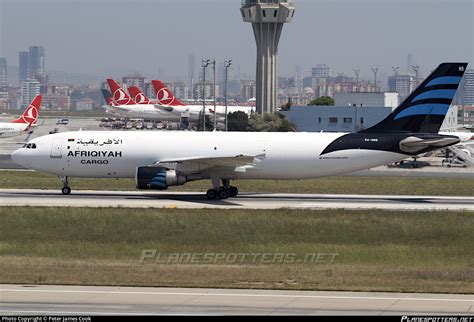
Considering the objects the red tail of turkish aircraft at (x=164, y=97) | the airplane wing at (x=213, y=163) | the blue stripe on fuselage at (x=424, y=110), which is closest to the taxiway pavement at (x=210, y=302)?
the airplane wing at (x=213, y=163)

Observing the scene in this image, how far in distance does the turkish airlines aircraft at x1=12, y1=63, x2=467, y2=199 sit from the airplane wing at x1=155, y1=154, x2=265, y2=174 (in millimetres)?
55

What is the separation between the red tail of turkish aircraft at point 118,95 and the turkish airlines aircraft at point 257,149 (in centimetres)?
12461

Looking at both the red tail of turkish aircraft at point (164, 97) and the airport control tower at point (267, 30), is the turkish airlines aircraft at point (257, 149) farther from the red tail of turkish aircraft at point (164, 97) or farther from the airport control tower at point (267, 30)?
the red tail of turkish aircraft at point (164, 97)

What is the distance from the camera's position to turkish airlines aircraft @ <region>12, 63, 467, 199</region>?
53969mm

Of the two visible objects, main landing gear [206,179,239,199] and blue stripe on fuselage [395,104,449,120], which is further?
blue stripe on fuselage [395,104,449,120]

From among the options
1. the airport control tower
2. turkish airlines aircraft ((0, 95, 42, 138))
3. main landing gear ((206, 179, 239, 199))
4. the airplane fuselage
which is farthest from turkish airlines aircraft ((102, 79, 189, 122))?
main landing gear ((206, 179, 239, 199))

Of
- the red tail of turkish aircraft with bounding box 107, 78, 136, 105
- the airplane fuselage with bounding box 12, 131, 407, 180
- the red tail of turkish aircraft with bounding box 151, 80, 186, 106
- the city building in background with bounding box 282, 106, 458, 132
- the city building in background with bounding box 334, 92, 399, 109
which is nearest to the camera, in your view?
the airplane fuselage with bounding box 12, 131, 407, 180

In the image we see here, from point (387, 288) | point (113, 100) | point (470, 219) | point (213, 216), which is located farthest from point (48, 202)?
point (113, 100)

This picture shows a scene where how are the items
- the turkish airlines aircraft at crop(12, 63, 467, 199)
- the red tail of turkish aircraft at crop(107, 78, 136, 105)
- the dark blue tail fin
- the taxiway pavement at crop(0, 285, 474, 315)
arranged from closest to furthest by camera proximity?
the taxiway pavement at crop(0, 285, 474, 315), the turkish airlines aircraft at crop(12, 63, 467, 199), the dark blue tail fin, the red tail of turkish aircraft at crop(107, 78, 136, 105)

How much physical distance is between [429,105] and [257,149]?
10097 millimetres

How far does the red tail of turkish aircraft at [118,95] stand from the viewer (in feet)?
588

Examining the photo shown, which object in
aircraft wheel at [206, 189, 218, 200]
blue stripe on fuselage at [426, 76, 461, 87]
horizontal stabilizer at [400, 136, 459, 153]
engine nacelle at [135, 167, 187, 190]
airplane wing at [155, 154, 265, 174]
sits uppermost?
blue stripe on fuselage at [426, 76, 461, 87]

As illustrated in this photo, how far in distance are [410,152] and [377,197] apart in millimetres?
4165

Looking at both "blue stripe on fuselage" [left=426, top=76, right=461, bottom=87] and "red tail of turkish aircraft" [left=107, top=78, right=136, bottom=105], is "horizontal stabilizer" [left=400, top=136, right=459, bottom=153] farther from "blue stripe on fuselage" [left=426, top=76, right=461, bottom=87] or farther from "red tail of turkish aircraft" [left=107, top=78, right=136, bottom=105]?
"red tail of turkish aircraft" [left=107, top=78, right=136, bottom=105]
